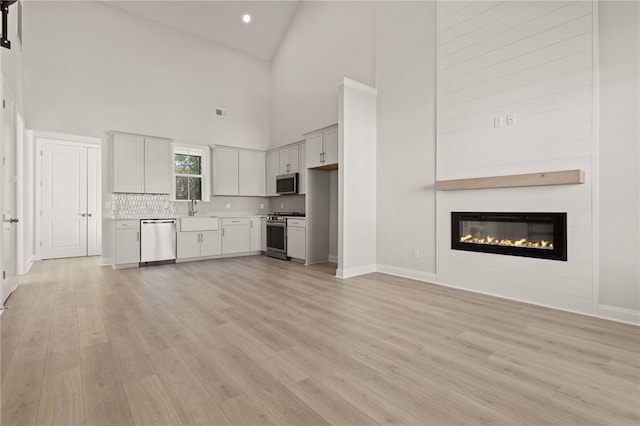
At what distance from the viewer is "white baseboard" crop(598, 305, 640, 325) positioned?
2.76m

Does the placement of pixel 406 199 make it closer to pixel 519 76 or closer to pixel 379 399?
pixel 519 76

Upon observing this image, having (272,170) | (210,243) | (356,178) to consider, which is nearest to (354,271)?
(356,178)

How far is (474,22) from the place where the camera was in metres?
3.86

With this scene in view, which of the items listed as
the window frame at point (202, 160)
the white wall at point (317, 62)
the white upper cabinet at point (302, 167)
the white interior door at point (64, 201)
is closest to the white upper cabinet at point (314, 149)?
the white upper cabinet at point (302, 167)

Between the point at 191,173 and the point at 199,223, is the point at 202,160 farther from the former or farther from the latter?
the point at 199,223

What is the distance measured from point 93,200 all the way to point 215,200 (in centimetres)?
278

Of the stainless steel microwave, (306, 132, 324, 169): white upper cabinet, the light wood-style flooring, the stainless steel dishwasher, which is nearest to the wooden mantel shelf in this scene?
the light wood-style flooring

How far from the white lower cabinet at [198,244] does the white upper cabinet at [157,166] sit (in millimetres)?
995

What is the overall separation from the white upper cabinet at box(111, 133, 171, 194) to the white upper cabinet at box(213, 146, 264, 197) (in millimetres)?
1011

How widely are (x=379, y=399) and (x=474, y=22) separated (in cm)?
432

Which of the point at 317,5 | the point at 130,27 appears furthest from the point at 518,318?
the point at 130,27

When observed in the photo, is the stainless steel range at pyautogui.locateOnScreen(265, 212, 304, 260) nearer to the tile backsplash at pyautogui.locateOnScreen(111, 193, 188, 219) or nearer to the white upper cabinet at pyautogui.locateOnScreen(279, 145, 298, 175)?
the white upper cabinet at pyautogui.locateOnScreen(279, 145, 298, 175)

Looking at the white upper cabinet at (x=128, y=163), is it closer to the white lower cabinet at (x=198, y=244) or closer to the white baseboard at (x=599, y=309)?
the white lower cabinet at (x=198, y=244)

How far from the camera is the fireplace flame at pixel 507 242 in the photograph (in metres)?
3.29
